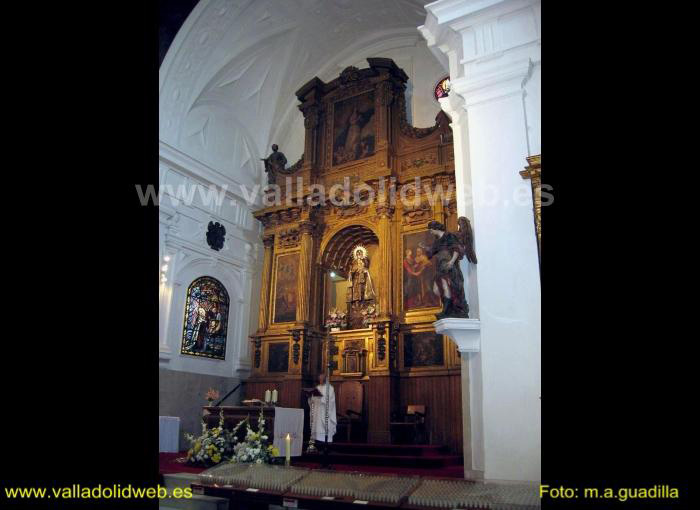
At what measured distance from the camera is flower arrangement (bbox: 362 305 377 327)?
1218cm

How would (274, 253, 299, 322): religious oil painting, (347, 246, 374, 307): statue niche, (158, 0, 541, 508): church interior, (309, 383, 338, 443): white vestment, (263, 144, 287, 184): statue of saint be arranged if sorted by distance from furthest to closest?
1. (263, 144, 287, 184): statue of saint
2. (274, 253, 299, 322): religious oil painting
3. (347, 246, 374, 307): statue niche
4. (309, 383, 338, 443): white vestment
5. (158, 0, 541, 508): church interior

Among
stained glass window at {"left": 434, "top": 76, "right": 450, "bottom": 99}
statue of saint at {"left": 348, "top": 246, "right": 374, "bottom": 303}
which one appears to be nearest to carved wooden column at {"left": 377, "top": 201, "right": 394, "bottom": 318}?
statue of saint at {"left": 348, "top": 246, "right": 374, "bottom": 303}

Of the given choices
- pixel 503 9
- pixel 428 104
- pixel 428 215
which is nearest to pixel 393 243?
pixel 428 215

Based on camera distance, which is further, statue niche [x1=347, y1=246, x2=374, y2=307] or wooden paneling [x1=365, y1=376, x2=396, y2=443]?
statue niche [x1=347, y1=246, x2=374, y2=307]

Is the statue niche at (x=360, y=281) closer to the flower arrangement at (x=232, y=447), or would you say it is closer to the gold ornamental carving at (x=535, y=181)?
the flower arrangement at (x=232, y=447)

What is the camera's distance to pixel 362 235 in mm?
13445

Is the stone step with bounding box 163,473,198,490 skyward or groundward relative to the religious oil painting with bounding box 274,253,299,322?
groundward

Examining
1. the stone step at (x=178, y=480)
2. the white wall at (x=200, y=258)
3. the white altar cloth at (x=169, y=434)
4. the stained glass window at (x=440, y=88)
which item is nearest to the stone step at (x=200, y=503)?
the stone step at (x=178, y=480)

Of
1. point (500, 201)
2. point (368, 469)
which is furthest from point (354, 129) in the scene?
point (368, 469)

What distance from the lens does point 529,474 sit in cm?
564

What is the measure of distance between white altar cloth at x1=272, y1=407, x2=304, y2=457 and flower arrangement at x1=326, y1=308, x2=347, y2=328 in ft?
10.1

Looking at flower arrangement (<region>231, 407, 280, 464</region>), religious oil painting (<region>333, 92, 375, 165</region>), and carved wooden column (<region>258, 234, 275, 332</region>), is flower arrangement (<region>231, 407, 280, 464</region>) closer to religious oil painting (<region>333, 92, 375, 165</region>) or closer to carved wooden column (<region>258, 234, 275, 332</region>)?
carved wooden column (<region>258, 234, 275, 332</region>)

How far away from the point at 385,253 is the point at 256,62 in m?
6.46

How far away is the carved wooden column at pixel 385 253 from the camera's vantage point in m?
11.7
